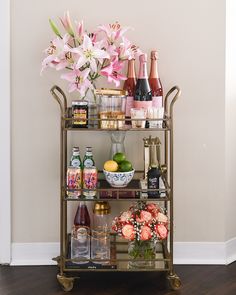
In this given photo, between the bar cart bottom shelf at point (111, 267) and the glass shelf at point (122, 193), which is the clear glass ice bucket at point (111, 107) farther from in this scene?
the bar cart bottom shelf at point (111, 267)

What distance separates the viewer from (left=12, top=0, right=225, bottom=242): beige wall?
2969 millimetres

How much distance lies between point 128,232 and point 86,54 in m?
0.86

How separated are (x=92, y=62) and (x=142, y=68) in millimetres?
268

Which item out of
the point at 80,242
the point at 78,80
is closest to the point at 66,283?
the point at 80,242

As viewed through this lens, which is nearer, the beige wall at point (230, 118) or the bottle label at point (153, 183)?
the bottle label at point (153, 183)

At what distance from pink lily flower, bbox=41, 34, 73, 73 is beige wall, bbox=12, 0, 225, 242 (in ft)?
0.62

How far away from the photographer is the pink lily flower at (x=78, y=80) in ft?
9.03

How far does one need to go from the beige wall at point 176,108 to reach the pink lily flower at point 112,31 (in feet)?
0.55

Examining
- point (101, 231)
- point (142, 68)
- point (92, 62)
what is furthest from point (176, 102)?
point (101, 231)

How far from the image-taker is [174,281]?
2.79 metres

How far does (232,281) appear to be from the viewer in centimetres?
290

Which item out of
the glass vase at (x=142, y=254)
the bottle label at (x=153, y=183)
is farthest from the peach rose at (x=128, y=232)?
the bottle label at (x=153, y=183)

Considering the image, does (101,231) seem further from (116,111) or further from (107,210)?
(116,111)

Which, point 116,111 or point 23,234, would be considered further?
point 23,234
